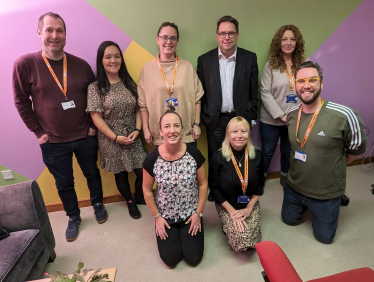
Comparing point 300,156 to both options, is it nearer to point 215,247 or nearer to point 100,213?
point 215,247

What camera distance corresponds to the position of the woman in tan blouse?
2.24 meters

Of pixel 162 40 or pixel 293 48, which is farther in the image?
pixel 293 48

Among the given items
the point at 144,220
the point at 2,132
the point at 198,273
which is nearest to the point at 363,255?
the point at 198,273

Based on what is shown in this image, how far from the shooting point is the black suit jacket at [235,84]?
2365 millimetres

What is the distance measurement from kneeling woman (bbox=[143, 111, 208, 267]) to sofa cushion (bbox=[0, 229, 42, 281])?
0.89 m

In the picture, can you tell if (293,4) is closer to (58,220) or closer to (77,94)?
(77,94)

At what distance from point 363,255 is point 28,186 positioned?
9.16 ft

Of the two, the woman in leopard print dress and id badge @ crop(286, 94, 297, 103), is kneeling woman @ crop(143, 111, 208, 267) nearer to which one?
the woman in leopard print dress

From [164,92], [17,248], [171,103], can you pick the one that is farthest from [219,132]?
[17,248]

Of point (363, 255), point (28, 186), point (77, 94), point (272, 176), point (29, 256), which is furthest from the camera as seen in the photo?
point (272, 176)

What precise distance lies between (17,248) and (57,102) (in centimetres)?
120

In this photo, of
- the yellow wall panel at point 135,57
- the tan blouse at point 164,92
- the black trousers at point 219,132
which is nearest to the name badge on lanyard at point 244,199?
the black trousers at point 219,132

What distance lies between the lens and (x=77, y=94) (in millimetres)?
2180

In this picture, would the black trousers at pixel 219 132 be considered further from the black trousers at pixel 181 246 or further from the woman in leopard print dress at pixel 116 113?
the black trousers at pixel 181 246
